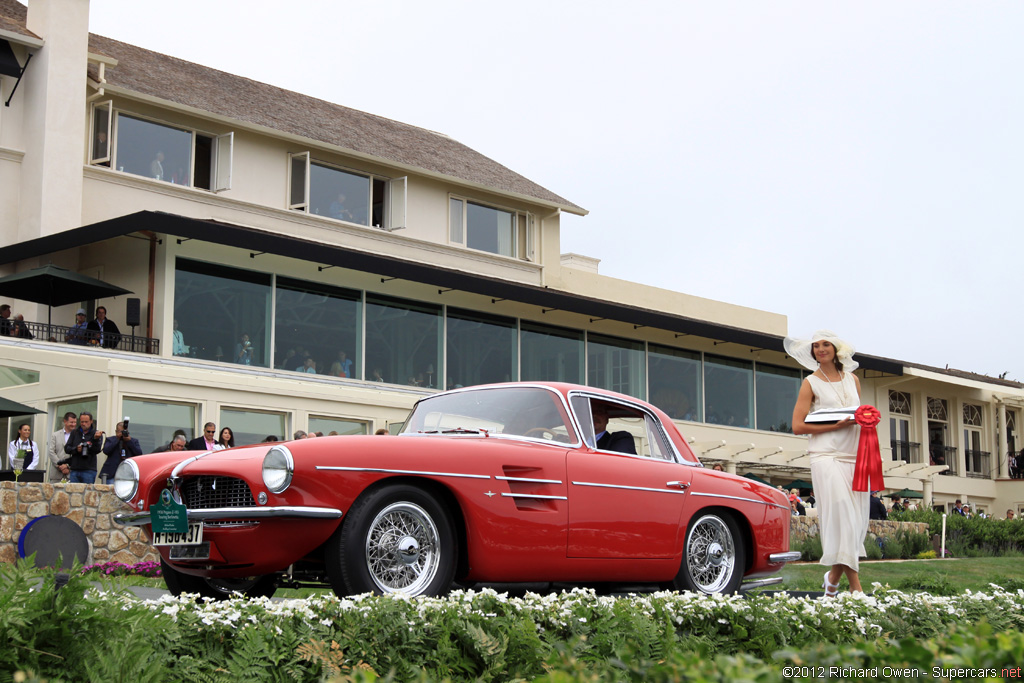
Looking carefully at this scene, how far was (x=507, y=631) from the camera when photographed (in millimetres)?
5266

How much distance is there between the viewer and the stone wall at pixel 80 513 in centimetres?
1269

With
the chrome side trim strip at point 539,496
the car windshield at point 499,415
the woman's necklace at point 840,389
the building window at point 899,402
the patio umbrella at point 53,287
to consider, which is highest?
the patio umbrella at point 53,287

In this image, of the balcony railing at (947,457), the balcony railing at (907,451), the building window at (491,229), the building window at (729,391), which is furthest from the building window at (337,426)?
the balcony railing at (947,457)

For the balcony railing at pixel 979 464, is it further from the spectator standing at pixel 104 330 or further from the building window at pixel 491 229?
the spectator standing at pixel 104 330

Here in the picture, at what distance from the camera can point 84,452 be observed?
15016mm

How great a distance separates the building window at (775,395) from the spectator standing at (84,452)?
790 inches

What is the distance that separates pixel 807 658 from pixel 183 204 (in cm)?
2266

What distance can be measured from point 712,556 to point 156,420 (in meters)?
12.7

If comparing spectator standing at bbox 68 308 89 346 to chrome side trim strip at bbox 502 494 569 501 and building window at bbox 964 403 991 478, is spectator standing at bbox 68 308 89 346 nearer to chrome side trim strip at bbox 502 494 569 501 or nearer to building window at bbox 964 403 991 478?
chrome side trim strip at bbox 502 494 569 501

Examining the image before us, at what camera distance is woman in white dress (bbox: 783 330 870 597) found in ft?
27.1

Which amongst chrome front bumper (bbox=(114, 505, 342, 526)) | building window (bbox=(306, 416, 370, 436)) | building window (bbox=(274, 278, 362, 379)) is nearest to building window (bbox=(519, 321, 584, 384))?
building window (bbox=(274, 278, 362, 379))

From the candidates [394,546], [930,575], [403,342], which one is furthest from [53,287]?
[930,575]

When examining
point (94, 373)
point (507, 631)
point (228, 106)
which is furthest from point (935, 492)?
point (507, 631)

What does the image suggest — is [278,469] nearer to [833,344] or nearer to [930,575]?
[833,344]
